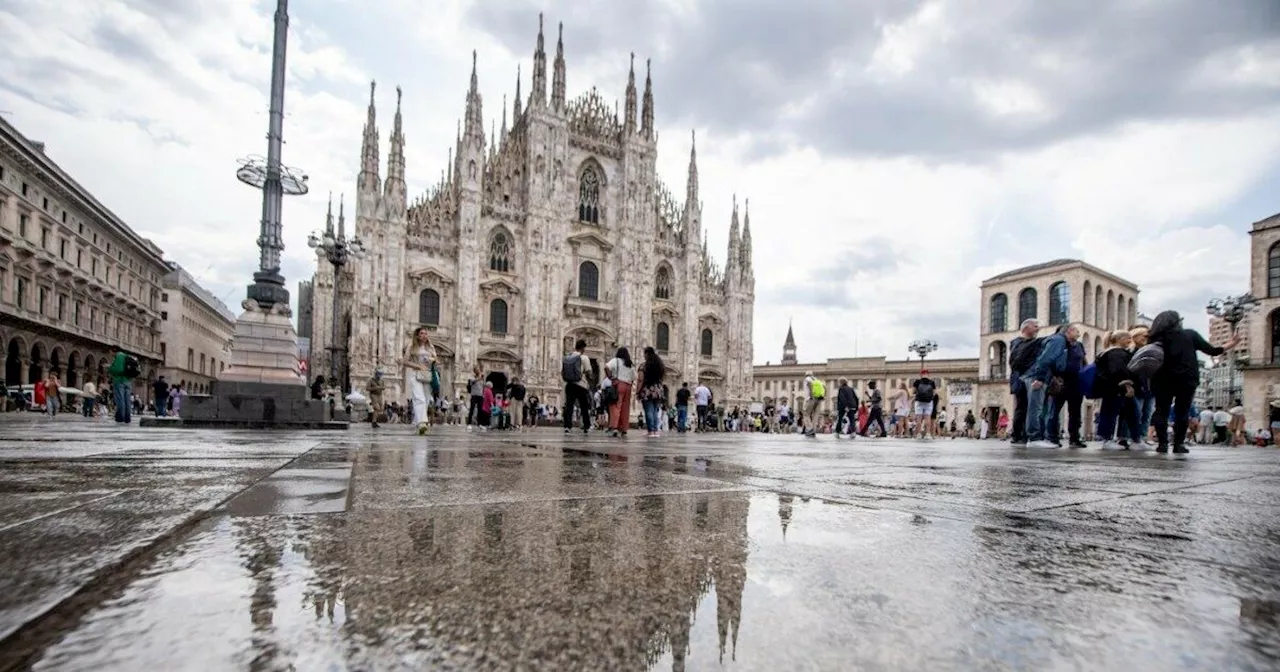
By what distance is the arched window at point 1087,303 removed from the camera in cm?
3969

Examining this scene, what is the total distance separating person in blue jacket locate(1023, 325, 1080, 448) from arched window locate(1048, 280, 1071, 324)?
123 ft

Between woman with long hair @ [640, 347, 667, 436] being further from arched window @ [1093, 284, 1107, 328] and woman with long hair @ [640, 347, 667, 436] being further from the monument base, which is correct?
arched window @ [1093, 284, 1107, 328]

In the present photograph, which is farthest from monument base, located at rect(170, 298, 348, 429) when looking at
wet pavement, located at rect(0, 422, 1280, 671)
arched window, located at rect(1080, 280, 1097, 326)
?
arched window, located at rect(1080, 280, 1097, 326)

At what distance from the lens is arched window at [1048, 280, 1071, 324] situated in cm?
3961

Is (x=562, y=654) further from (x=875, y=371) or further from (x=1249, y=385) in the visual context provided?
(x=875, y=371)

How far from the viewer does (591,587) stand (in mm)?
966

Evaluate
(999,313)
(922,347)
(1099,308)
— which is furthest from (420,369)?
(1099,308)

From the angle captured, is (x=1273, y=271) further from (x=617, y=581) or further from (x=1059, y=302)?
(x=617, y=581)

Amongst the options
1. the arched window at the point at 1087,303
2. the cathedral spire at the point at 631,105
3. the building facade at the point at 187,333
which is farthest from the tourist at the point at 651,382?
the building facade at the point at 187,333

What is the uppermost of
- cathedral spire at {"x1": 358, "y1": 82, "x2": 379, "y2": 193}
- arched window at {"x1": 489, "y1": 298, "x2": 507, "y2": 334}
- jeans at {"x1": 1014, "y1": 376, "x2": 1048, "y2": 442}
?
cathedral spire at {"x1": 358, "y1": 82, "x2": 379, "y2": 193}

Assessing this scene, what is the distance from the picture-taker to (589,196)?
112 feet

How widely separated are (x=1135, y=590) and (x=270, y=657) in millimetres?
1157

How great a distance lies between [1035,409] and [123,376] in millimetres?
13227

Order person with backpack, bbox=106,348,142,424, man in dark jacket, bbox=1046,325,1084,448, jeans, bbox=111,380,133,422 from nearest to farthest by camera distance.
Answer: man in dark jacket, bbox=1046,325,1084,448 < person with backpack, bbox=106,348,142,424 < jeans, bbox=111,380,133,422
